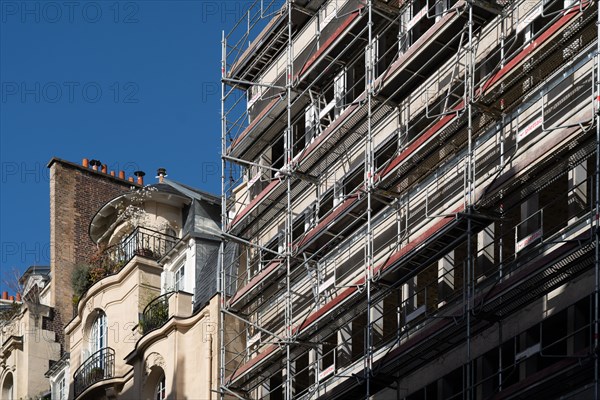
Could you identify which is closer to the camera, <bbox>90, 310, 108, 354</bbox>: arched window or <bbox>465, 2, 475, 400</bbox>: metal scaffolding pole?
<bbox>465, 2, 475, 400</bbox>: metal scaffolding pole

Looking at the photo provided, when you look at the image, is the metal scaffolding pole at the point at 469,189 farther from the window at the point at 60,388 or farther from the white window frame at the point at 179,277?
the window at the point at 60,388

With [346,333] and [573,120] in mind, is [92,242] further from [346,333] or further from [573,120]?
[573,120]

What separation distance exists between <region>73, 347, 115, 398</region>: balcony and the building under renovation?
601cm

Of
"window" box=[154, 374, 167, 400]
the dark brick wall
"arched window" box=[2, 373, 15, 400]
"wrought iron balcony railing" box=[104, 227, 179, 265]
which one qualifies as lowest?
"window" box=[154, 374, 167, 400]

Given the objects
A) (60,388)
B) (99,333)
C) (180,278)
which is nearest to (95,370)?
(99,333)

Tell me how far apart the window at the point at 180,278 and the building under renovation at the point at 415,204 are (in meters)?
2.95

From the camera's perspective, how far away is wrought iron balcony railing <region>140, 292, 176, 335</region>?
141 ft

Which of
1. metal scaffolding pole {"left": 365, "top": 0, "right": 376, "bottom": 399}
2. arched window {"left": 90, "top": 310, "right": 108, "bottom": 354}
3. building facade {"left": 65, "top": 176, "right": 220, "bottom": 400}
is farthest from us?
arched window {"left": 90, "top": 310, "right": 108, "bottom": 354}

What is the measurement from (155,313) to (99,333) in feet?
13.7

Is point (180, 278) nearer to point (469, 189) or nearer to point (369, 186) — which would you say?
point (369, 186)

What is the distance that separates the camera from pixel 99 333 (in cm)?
4716

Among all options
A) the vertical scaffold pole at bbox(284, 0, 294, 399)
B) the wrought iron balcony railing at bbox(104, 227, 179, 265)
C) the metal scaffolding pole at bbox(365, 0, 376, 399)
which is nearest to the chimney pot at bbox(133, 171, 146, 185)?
the wrought iron balcony railing at bbox(104, 227, 179, 265)

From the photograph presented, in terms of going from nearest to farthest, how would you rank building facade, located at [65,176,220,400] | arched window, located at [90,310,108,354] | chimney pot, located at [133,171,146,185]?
building facade, located at [65,176,220,400] < arched window, located at [90,310,108,354] < chimney pot, located at [133,171,146,185]

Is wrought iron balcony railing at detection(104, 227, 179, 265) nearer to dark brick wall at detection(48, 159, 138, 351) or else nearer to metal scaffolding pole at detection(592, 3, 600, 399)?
dark brick wall at detection(48, 159, 138, 351)
